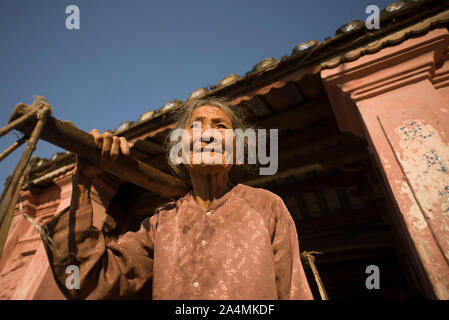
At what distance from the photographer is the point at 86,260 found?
1.10 metres

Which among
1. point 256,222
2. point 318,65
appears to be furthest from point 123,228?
point 318,65

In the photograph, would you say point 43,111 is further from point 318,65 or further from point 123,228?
point 123,228

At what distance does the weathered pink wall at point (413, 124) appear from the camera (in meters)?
1.38

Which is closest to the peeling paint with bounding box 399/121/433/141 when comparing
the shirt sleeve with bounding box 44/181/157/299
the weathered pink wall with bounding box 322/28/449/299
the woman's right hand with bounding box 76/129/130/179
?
the weathered pink wall with bounding box 322/28/449/299

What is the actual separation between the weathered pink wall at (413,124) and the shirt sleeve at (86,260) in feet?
5.76

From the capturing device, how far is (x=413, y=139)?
1680mm

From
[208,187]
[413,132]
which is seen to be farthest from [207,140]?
[413,132]

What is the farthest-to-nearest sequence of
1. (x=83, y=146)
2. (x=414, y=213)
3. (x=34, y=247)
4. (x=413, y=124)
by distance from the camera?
(x=34, y=247) < (x=413, y=124) < (x=414, y=213) < (x=83, y=146)

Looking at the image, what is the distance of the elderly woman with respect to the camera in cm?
110

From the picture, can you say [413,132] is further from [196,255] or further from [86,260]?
[86,260]

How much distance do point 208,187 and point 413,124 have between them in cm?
164

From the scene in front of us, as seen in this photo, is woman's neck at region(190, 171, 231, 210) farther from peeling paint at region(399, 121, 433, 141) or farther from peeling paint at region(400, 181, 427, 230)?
peeling paint at region(399, 121, 433, 141)

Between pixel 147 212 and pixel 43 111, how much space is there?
12.8 feet

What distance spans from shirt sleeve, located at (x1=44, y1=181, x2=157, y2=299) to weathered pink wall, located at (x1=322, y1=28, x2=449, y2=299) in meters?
1.76
